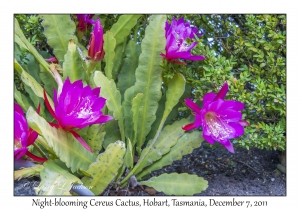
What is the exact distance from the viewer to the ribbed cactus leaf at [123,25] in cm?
161

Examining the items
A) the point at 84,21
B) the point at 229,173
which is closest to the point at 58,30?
the point at 84,21

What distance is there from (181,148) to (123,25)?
2.02 feet

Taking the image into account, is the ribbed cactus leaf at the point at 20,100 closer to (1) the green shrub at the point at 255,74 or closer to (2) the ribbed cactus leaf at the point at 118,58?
(2) the ribbed cactus leaf at the point at 118,58

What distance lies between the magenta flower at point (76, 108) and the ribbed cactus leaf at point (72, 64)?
212mm

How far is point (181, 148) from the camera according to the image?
145 centimetres

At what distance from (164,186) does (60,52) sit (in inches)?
29.8

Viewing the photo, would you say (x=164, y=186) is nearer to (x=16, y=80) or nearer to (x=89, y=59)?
(x=89, y=59)

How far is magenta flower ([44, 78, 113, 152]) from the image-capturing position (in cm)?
123

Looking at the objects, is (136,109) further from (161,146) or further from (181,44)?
(181,44)

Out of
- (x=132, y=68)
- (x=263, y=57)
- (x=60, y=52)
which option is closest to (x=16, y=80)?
(x=60, y=52)

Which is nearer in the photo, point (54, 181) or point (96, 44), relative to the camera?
point (54, 181)

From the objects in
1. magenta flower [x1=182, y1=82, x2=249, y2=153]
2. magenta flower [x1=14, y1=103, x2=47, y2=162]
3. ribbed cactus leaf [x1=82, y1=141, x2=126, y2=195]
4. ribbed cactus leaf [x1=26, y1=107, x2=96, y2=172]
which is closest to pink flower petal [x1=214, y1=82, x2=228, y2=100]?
magenta flower [x1=182, y1=82, x2=249, y2=153]

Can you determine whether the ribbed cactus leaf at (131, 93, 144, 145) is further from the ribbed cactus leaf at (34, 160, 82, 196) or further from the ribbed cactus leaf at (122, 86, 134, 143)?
the ribbed cactus leaf at (34, 160, 82, 196)
